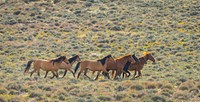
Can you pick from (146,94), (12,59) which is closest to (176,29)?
(12,59)

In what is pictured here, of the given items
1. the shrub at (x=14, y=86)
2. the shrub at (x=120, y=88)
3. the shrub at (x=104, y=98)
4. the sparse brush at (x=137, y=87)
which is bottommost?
the shrub at (x=120, y=88)

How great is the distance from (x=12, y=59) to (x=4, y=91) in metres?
16.6

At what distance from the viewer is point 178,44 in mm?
36906

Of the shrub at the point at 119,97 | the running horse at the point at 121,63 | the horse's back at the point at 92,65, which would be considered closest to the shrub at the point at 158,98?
the shrub at the point at 119,97

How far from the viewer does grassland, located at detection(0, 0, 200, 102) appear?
1508cm

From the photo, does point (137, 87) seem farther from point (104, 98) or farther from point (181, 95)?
point (104, 98)

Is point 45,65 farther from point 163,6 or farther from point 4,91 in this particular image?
point 163,6

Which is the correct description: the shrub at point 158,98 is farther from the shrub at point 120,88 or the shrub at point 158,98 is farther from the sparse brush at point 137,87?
the shrub at point 120,88

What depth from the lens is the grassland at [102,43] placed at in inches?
594

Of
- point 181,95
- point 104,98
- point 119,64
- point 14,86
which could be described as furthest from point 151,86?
point 14,86

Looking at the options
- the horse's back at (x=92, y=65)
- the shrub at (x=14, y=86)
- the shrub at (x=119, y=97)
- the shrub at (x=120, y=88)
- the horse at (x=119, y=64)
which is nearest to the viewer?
the shrub at (x=119, y=97)

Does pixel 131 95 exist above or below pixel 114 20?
above

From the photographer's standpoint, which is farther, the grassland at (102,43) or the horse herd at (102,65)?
the horse herd at (102,65)

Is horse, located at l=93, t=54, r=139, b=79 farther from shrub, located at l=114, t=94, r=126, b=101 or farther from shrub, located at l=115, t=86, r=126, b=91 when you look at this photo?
shrub, located at l=114, t=94, r=126, b=101
